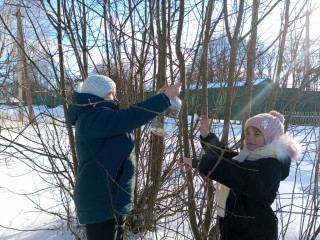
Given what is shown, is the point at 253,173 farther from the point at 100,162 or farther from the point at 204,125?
the point at 100,162

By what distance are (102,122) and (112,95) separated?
0.97 ft

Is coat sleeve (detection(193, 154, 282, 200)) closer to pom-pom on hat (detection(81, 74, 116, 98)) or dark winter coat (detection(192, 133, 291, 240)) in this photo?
dark winter coat (detection(192, 133, 291, 240))

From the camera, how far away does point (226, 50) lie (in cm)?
219

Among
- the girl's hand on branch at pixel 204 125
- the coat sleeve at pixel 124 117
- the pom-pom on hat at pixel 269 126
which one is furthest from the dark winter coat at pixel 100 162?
the pom-pom on hat at pixel 269 126

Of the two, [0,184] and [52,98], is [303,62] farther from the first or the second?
[0,184]

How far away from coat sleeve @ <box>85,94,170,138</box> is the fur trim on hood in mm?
621

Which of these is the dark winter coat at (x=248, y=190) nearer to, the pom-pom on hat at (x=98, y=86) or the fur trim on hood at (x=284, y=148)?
the fur trim on hood at (x=284, y=148)

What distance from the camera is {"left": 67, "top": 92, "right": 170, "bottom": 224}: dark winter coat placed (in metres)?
1.50

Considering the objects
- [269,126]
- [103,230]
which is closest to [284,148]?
[269,126]

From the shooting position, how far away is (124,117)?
4.75 ft

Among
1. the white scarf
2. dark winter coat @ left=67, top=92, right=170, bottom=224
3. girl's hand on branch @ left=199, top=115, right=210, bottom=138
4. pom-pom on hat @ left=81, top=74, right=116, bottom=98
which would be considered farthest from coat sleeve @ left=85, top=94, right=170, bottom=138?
the white scarf

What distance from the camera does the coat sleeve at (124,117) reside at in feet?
4.69

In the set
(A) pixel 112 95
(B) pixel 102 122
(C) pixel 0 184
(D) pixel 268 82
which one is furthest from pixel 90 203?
(C) pixel 0 184

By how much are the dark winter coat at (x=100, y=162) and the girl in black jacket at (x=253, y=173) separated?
38cm
